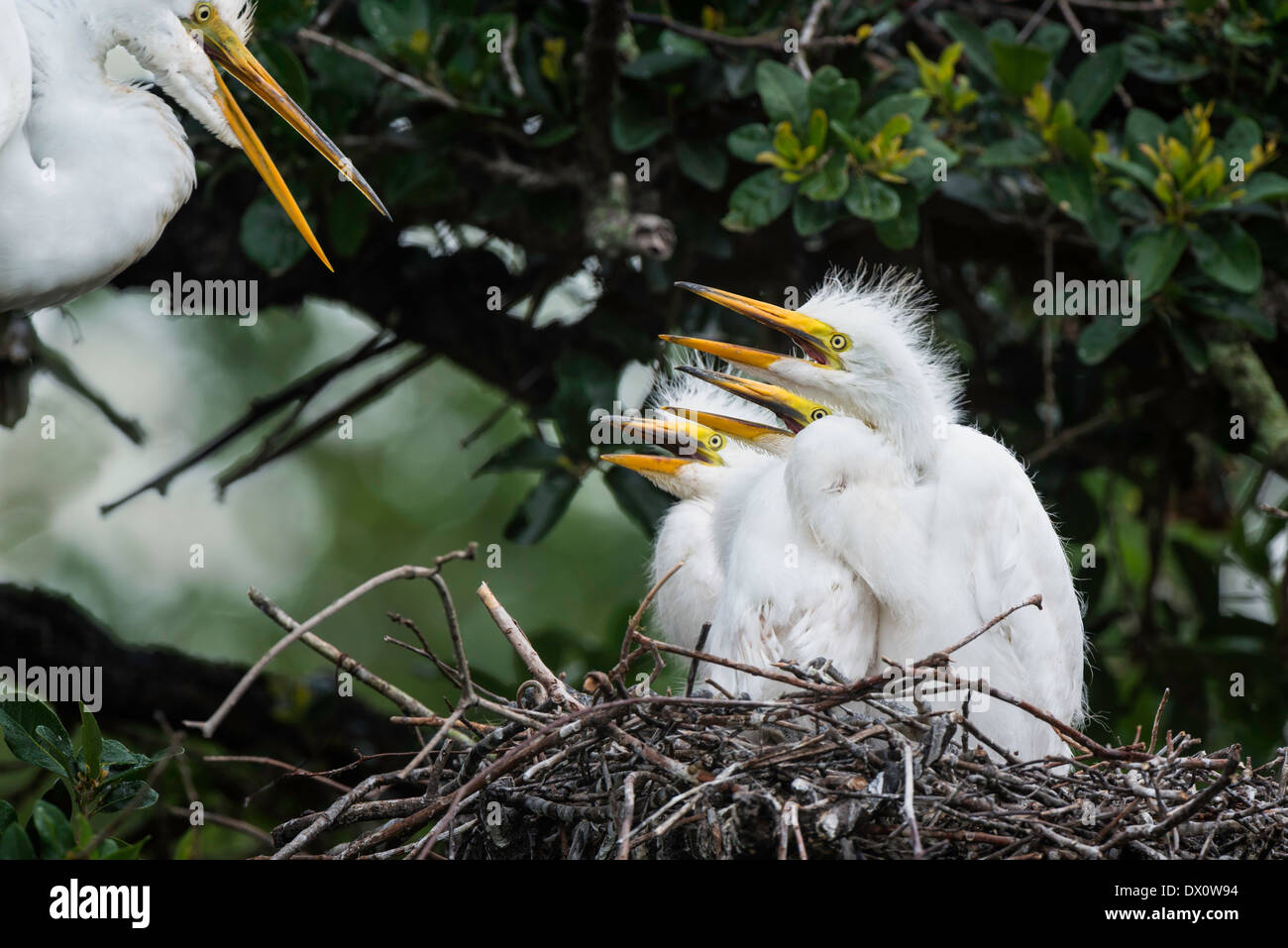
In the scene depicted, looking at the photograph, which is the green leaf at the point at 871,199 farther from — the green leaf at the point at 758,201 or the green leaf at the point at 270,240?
the green leaf at the point at 270,240

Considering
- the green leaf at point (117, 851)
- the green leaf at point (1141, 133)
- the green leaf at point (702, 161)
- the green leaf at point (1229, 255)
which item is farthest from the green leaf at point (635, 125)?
the green leaf at point (117, 851)

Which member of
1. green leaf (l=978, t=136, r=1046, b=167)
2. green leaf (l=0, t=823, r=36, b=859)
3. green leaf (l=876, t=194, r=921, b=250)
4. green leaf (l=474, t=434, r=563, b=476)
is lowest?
green leaf (l=0, t=823, r=36, b=859)

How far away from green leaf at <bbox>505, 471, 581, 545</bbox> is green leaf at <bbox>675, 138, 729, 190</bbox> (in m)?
0.75

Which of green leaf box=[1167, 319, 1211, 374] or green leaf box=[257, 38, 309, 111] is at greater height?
green leaf box=[257, 38, 309, 111]

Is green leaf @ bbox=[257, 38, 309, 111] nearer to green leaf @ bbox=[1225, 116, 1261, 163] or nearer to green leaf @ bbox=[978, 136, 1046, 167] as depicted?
green leaf @ bbox=[978, 136, 1046, 167]

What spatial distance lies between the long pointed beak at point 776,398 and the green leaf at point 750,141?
0.49 metres

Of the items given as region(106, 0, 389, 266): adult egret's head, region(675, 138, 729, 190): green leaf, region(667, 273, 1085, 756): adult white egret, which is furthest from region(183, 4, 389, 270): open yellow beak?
region(675, 138, 729, 190): green leaf

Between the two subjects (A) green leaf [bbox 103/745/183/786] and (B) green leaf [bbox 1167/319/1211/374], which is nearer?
(A) green leaf [bbox 103/745/183/786]

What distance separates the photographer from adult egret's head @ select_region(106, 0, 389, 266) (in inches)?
87.1

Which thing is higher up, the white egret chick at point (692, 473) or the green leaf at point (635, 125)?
the green leaf at point (635, 125)

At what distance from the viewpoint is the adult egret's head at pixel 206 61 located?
2213 mm

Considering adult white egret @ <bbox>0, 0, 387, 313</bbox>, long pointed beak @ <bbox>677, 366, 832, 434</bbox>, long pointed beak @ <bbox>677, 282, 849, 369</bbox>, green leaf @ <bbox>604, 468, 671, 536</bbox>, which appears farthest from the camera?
green leaf @ <bbox>604, 468, 671, 536</bbox>

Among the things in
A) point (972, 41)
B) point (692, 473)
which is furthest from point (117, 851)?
point (972, 41)
